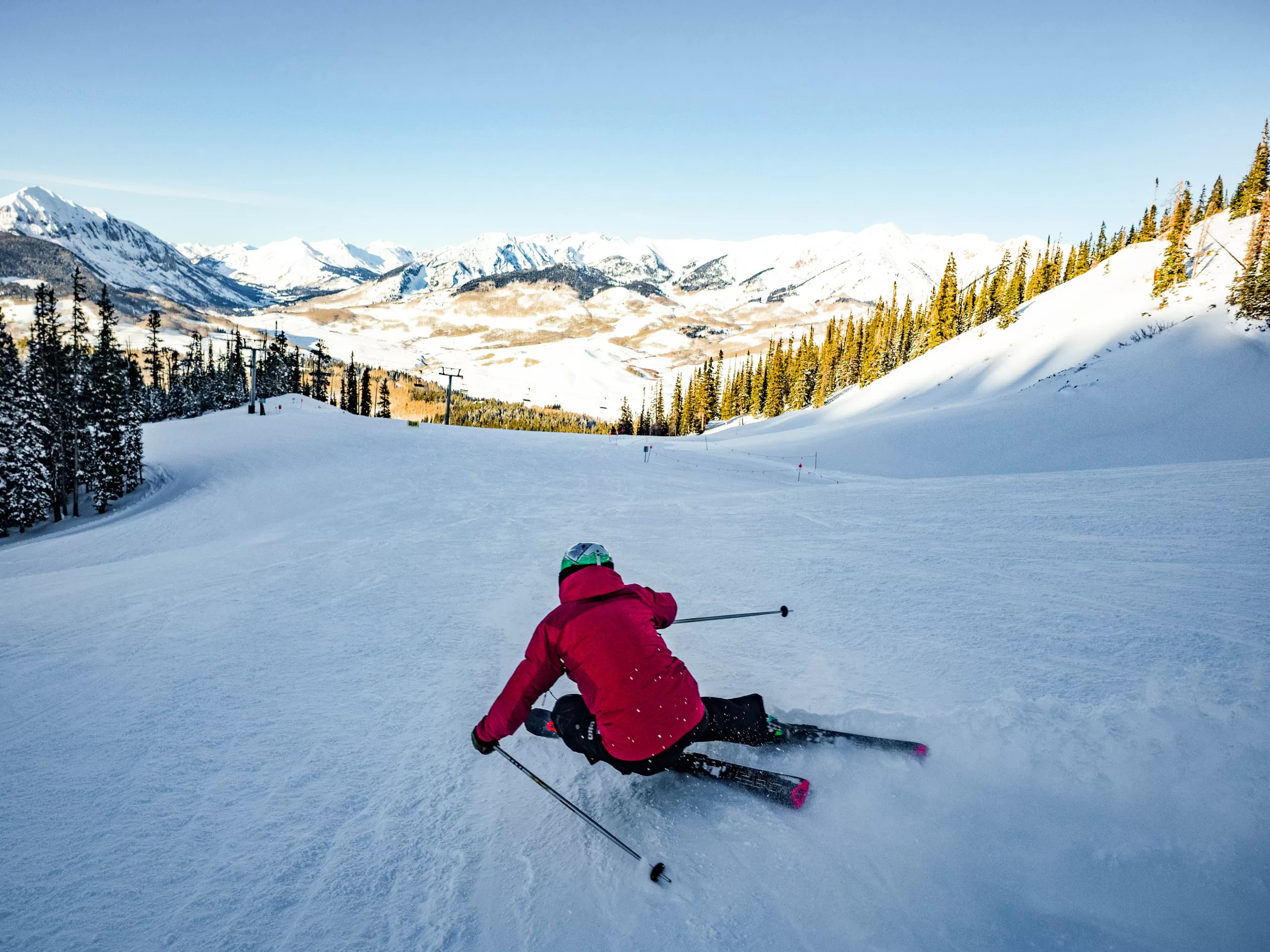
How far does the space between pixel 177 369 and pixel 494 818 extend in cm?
11854

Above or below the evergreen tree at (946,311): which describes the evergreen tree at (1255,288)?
below

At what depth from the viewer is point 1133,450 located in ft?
79.4

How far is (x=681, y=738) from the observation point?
11.7 ft

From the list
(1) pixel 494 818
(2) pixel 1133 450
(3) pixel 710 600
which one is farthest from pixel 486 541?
(2) pixel 1133 450

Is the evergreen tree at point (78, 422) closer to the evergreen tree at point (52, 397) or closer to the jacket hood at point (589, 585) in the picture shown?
the evergreen tree at point (52, 397)

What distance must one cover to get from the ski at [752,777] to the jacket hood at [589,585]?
124cm

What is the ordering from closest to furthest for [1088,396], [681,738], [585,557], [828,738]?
1. [681,738]
2. [585,557]
3. [828,738]
4. [1088,396]

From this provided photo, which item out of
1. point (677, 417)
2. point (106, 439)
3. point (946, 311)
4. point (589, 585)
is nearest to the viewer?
point (589, 585)

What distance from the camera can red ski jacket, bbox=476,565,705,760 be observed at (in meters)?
3.47

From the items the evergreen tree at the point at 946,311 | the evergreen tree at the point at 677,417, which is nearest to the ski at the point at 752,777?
the evergreen tree at the point at 946,311

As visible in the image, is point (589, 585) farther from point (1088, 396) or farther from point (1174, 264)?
point (1174, 264)

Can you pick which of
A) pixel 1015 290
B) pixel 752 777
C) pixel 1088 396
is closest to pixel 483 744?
pixel 752 777

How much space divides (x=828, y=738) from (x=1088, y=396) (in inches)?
1407

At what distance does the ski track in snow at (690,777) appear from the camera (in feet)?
9.23
